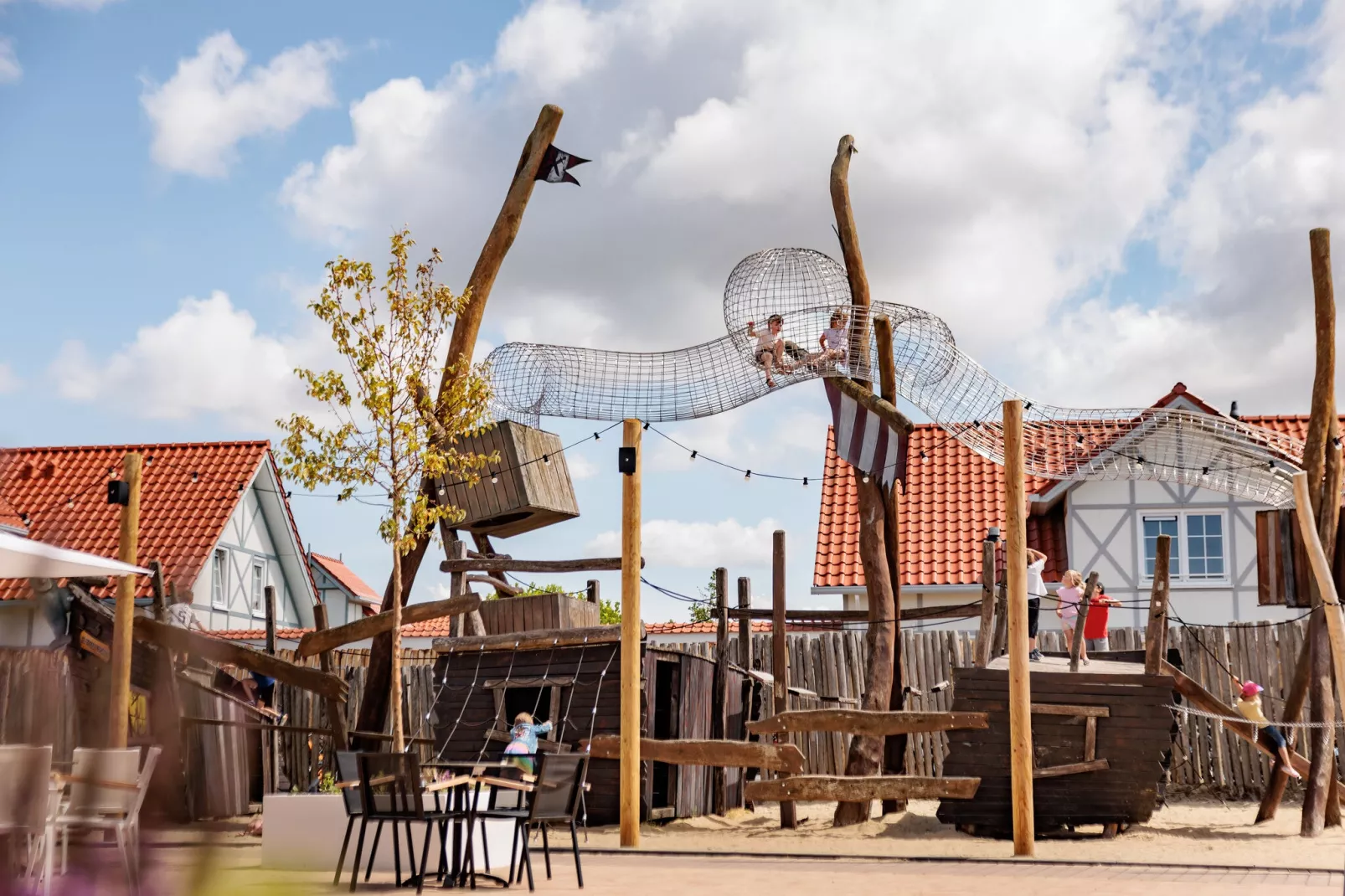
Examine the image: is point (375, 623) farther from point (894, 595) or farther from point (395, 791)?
point (894, 595)

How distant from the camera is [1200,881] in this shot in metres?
9.62

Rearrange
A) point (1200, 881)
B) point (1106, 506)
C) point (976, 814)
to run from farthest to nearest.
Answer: point (1106, 506) < point (976, 814) < point (1200, 881)

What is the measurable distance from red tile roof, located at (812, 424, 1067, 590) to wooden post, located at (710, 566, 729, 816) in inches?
289

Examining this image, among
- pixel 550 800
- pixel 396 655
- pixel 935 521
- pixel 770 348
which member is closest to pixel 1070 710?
pixel 770 348

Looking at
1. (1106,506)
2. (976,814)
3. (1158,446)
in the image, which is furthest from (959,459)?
(976,814)

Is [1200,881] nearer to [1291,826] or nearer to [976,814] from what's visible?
[976,814]

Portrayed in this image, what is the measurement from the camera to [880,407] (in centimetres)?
1352

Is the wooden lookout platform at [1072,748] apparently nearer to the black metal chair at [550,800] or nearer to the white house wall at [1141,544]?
the black metal chair at [550,800]

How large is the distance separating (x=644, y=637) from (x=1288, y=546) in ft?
19.4

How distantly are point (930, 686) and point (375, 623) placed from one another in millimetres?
7239

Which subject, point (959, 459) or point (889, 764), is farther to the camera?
point (959, 459)

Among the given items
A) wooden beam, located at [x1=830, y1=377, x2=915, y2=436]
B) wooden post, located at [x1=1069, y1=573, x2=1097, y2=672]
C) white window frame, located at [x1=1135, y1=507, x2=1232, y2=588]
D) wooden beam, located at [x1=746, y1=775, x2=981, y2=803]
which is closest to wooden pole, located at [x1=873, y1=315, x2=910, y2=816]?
wooden beam, located at [x1=830, y1=377, x2=915, y2=436]

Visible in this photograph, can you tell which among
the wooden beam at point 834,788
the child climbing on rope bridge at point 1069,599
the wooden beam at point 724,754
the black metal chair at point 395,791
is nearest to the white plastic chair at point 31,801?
the black metal chair at point 395,791

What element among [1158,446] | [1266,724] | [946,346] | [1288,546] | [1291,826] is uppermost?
[946,346]
